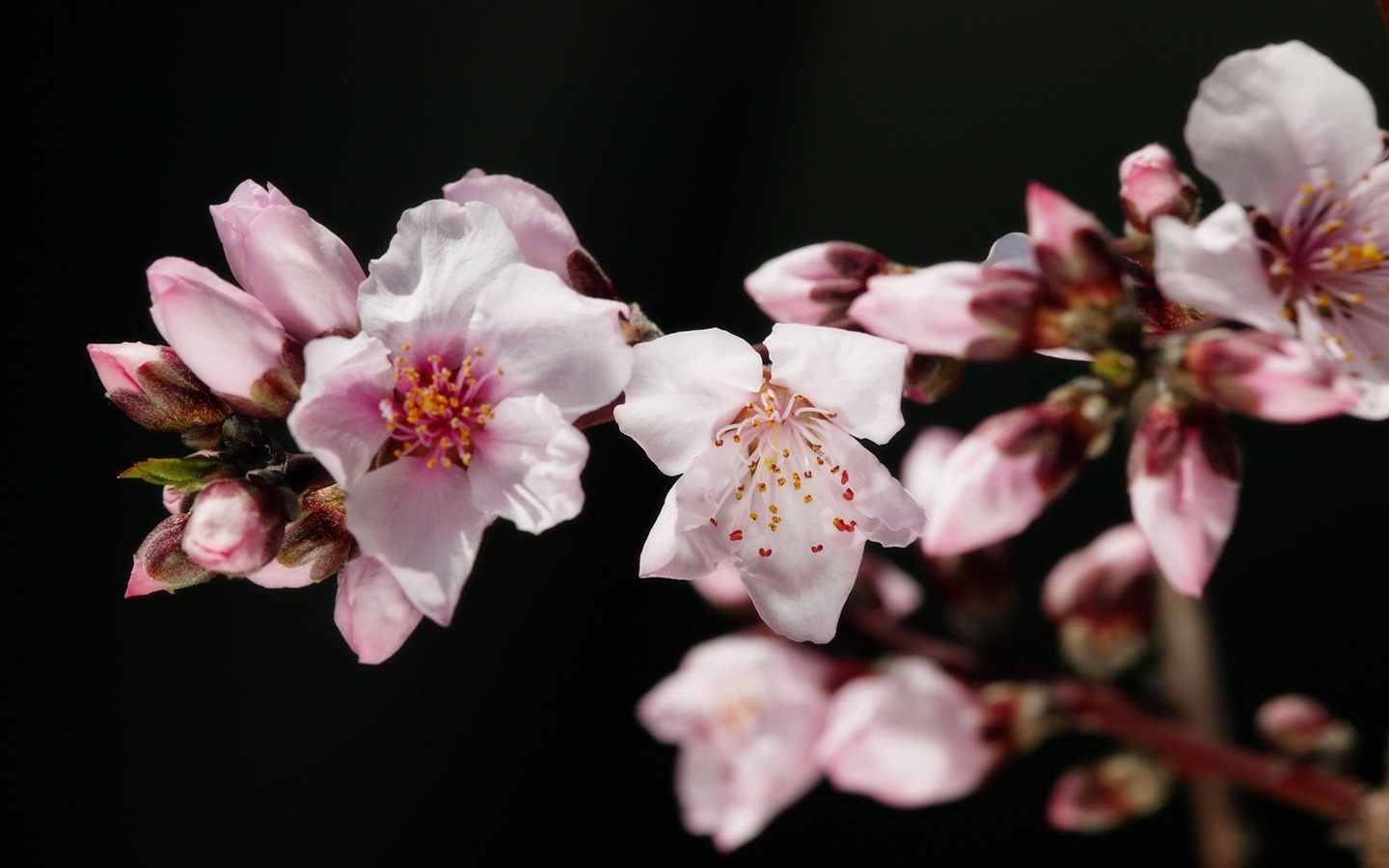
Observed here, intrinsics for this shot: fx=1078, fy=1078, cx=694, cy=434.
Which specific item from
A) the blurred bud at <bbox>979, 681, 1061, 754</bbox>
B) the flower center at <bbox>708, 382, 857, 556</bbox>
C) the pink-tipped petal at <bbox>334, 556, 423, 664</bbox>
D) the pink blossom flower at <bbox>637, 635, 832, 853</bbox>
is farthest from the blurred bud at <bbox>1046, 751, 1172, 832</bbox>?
the pink-tipped petal at <bbox>334, 556, 423, 664</bbox>

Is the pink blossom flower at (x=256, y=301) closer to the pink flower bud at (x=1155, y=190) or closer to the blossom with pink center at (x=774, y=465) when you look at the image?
the blossom with pink center at (x=774, y=465)

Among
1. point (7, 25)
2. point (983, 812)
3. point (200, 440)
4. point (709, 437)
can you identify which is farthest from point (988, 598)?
point (7, 25)

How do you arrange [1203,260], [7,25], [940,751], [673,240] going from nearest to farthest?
[1203,260], [940,751], [7,25], [673,240]

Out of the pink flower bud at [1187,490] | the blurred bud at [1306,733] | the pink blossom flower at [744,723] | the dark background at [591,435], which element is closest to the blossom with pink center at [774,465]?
the pink flower bud at [1187,490]

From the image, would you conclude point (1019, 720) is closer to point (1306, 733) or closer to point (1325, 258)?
point (1306, 733)

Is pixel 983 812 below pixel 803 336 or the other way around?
below

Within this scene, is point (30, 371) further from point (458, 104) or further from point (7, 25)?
point (458, 104)

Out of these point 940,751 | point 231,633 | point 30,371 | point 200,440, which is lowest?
A: point 231,633

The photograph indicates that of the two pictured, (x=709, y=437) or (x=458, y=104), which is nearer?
(x=709, y=437)
